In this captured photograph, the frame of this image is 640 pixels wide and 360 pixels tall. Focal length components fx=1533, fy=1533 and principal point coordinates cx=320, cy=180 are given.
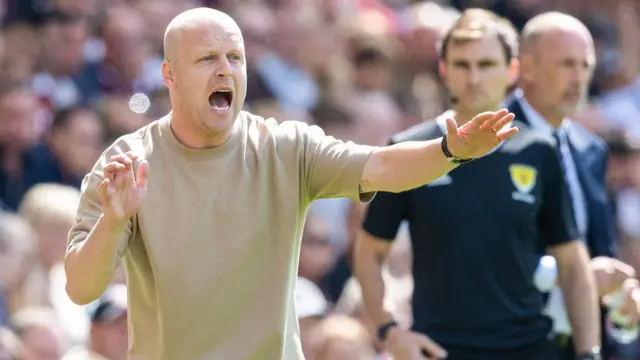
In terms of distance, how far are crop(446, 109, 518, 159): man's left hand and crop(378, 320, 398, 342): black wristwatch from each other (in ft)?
5.91

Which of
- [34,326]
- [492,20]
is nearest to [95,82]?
[34,326]

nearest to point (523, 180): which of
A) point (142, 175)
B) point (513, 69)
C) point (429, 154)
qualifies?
point (513, 69)

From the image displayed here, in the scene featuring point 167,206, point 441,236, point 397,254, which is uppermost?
point 167,206

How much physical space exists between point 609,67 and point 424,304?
717 centimetres

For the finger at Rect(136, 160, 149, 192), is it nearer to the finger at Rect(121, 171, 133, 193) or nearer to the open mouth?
the finger at Rect(121, 171, 133, 193)

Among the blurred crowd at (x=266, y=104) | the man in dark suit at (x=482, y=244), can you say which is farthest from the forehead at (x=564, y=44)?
the blurred crowd at (x=266, y=104)

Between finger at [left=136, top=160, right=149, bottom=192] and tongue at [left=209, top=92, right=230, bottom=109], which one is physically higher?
tongue at [left=209, top=92, right=230, bottom=109]

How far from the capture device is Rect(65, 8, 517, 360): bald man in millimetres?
5109

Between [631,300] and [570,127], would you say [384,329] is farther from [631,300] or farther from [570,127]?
[570,127]

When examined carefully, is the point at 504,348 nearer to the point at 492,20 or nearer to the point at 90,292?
the point at 492,20

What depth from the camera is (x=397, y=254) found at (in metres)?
9.46

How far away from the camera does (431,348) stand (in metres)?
6.34

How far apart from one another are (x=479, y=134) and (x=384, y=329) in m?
1.94

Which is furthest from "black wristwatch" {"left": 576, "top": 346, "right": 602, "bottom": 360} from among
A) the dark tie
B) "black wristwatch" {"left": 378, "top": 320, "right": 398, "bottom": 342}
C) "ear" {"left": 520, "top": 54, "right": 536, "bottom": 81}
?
"ear" {"left": 520, "top": 54, "right": 536, "bottom": 81}
